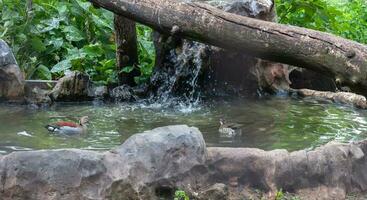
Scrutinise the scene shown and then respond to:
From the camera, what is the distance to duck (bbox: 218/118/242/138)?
18.1 ft

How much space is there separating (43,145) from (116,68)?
10.3 ft

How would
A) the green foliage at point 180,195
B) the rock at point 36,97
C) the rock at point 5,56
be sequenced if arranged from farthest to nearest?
the rock at point 36,97 < the rock at point 5,56 < the green foliage at point 180,195

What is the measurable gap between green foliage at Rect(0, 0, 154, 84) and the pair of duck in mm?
2361

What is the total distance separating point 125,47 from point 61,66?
86cm

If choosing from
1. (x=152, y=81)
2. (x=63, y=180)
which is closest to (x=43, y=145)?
(x=63, y=180)

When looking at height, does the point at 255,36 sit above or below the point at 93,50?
above

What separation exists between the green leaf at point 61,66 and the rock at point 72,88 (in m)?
0.83

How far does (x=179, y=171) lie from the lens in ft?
12.8

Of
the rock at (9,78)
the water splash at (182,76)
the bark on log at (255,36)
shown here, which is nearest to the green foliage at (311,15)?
the water splash at (182,76)

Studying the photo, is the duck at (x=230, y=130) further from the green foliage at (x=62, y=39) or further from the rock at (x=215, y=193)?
the green foliage at (x=62, y=39)

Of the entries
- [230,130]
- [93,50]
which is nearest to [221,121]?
[230,130]

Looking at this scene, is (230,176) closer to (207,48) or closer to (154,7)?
(154,7)

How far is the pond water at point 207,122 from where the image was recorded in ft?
17.3

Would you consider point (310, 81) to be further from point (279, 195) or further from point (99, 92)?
point (279, 195)
